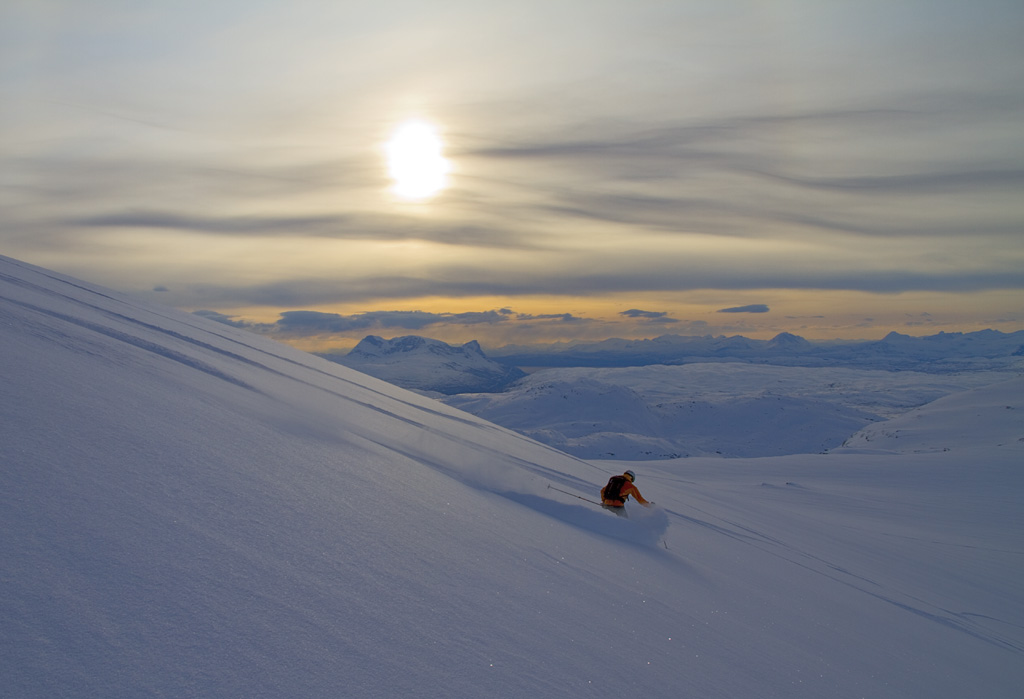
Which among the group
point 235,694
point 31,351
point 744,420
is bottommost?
point 235,694

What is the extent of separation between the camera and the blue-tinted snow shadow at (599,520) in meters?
6.56

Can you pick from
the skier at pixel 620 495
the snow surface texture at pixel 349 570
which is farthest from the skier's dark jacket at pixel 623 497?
the snow surface texture at pixel 349 570

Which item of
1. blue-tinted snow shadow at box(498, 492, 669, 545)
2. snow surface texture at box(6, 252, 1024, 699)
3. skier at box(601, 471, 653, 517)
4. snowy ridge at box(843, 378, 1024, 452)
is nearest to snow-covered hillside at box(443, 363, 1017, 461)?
snowy ridge at box(843, 378, 1024, 452)

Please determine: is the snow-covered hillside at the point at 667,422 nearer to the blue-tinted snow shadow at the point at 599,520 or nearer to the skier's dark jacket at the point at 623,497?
the skier's dark jacket at the point at 623,497

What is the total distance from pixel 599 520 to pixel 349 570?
390 centimetres

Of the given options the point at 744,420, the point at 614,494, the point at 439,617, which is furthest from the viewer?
the point at 744,420

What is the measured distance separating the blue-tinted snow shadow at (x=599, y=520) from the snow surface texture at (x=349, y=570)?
0.15ft

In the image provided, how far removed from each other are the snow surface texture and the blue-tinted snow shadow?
45 millimetres

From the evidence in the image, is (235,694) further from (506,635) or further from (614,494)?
(614,494)

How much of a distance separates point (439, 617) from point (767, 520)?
9.84 m

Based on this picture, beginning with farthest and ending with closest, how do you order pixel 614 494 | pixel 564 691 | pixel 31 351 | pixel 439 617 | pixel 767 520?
pixel 767 520
pixel 614 494
pixel 31 351
pixel 439 617
pixel 564 691

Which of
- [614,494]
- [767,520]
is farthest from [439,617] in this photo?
[767,520]

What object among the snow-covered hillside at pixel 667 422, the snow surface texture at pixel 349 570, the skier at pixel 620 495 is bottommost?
the snow surface texture at pixel 349 570

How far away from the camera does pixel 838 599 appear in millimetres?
6875
